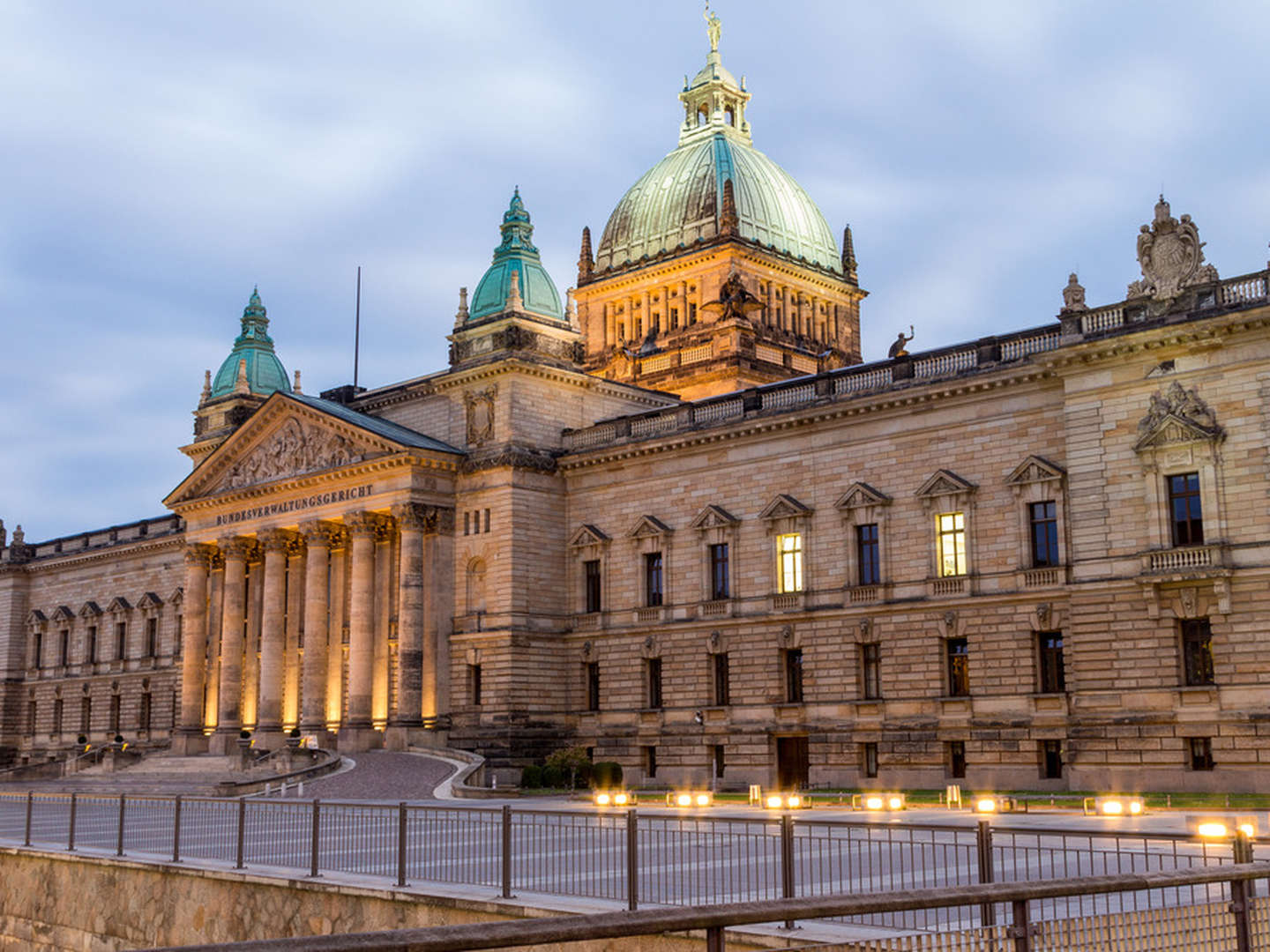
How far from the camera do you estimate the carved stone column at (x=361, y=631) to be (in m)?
65.3

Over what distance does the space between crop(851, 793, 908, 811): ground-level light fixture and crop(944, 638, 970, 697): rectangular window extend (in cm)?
1081

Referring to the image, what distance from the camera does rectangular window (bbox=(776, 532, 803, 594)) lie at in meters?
57.5

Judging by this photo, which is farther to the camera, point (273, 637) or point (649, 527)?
point (273, 637)

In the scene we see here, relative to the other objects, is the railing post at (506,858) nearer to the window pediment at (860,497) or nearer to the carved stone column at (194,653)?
the window pediment at (860,497)

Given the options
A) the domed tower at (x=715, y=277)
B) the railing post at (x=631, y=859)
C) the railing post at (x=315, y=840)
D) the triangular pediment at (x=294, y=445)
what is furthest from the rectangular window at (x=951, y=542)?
the railing post at (x=631, y=859)

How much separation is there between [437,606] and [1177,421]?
33375 millimetres

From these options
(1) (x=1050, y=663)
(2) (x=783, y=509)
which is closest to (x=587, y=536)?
(2) (x=783, y=509)

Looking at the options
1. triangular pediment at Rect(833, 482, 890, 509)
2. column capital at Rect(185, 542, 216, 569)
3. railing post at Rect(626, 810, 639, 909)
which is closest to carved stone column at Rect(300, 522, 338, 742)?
column capital at Rect(185, 542, 216, 569)

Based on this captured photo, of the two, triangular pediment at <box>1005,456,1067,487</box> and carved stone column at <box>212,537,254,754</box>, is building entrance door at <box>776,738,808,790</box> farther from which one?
carved stone column at <box>212,537,254,754</box>

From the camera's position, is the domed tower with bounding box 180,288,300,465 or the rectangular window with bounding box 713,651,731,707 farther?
the domed tower with bounding box 180,288,300,465

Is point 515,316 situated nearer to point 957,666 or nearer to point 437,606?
point 437,606

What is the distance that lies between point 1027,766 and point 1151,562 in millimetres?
8660

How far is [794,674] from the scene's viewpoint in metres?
57.4

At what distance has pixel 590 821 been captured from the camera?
2048 centimetres
